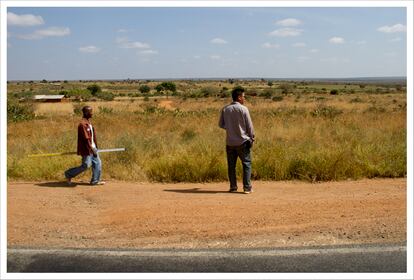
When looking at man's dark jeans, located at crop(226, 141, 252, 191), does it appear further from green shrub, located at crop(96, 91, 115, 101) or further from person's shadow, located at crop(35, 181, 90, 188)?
green shrub, located at crop(96, 91, 115, 101)

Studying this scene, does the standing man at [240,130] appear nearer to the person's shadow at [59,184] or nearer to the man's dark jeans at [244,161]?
the man's dark jeans at [244,161]

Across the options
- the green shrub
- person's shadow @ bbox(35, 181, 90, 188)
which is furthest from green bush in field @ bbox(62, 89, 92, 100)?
person's shadow @ bbox(35, 181, 90, 188)

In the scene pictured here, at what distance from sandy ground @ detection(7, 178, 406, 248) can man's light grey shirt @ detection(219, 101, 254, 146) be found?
92 cm

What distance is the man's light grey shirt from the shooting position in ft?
23.4

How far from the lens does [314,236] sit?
16.3ft

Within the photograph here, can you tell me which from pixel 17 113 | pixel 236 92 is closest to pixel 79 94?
pixel 17 113

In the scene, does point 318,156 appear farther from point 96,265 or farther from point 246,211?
point 96,265

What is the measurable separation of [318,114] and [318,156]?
49.0 feet

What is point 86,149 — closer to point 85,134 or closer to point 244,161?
point 85,134

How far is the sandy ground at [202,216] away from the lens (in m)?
4.95

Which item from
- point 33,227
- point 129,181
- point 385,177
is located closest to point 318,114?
point 385,177

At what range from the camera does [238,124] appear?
23.5 ft

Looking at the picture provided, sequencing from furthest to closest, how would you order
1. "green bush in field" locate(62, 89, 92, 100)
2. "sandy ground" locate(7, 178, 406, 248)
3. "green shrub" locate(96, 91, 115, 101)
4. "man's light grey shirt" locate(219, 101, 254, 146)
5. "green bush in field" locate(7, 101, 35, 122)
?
"green bush in field" locate(62, 89, 92, 100), "green shrub" locate(96, 91, 115, 101), "green bush in field" locate(7, 101, 35, 122), "man's light grey shirt" locate(219, 101, 254, 146), "sandy ground" locate(7, 178, 406, 248)

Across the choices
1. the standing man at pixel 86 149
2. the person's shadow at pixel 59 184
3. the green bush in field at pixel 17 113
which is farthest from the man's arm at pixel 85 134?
the green bush in field at pixel 17 113
